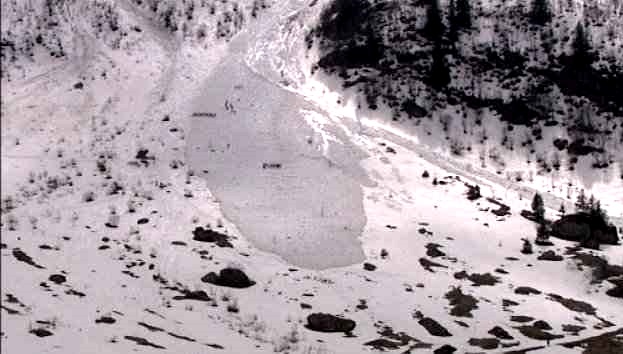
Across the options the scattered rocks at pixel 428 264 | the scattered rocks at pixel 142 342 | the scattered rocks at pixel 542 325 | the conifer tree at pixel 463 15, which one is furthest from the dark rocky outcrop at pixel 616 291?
the conifer tree at pixel 463 15

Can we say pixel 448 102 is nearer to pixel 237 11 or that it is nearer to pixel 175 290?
pixel 237 11

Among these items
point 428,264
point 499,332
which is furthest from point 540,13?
point 499,332

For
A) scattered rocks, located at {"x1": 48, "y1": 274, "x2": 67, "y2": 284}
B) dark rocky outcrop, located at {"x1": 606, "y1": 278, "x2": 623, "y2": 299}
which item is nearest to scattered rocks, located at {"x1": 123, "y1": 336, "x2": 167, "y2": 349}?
scattered rocks, located at {"x1": 48, "y1": 274, "x2": 67, "y2": 284}

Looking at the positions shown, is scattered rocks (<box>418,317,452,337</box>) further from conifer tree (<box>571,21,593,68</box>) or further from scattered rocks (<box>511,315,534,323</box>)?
conifer tree (<box>571,21,593,68</box>)

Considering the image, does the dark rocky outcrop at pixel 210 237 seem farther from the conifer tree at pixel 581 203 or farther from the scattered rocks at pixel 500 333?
the conifer tree at pixel 581 203

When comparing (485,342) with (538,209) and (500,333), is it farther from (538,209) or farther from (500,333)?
(538,209)

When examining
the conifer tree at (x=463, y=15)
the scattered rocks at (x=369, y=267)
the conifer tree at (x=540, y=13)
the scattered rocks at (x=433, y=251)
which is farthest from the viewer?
the conifer tree at (x=463, y=15)
